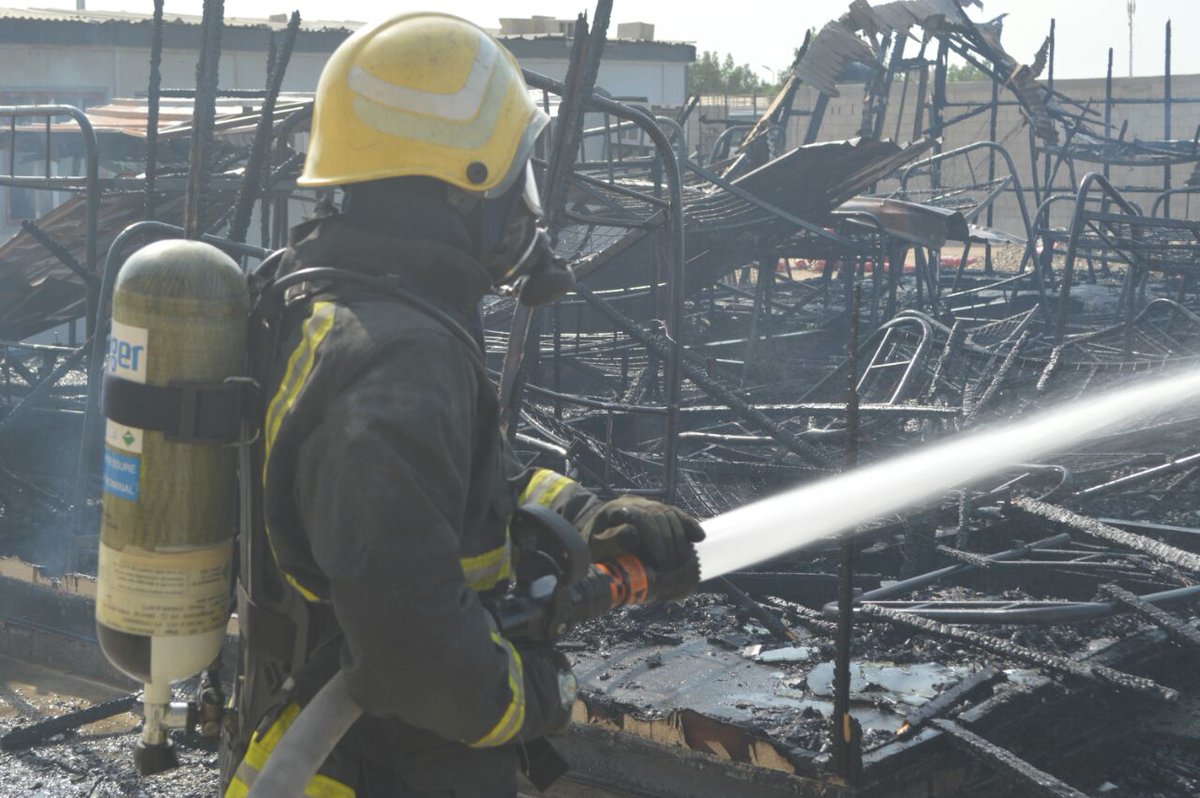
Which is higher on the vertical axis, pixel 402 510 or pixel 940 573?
pixel 402 510

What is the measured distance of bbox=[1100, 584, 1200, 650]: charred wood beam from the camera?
13.9 ft

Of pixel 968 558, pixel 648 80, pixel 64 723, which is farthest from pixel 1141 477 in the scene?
pixel 648 80

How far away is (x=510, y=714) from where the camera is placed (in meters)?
1.92

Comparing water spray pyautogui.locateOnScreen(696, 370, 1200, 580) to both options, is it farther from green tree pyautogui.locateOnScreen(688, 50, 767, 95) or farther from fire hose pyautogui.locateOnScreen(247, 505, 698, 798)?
green tree pyautogui.locateOnScreen(688, 50, 767, 95)

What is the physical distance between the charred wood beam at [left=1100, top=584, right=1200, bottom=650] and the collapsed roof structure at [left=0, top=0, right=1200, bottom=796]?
2 centimetres

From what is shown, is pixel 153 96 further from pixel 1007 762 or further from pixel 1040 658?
pixel 1007 762

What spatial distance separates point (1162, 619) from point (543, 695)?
2.91 m

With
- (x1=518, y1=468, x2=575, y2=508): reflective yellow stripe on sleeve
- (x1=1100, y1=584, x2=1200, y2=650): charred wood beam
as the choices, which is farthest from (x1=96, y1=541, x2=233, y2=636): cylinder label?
(x1=1100, y1=584, x2=1200, y2=650): charred wood beam

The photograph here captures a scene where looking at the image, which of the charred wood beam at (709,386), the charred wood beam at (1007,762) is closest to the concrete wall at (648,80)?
the charred wood beam at (709,386)

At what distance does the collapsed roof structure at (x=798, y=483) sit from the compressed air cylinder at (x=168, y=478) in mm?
1573

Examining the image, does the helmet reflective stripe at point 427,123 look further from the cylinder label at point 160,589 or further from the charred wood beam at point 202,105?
the charred wood beam at point 202,105

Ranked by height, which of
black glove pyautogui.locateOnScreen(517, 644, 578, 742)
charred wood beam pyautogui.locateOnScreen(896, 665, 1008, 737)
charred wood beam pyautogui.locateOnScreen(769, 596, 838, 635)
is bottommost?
charred wood beam pyautogui.locateOnScreen(896, 665, 1008, 737)

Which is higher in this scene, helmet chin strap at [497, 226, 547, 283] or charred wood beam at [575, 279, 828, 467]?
helmet chin strap at [497, 226, 547, 283]

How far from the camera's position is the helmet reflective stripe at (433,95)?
2.09 metres
